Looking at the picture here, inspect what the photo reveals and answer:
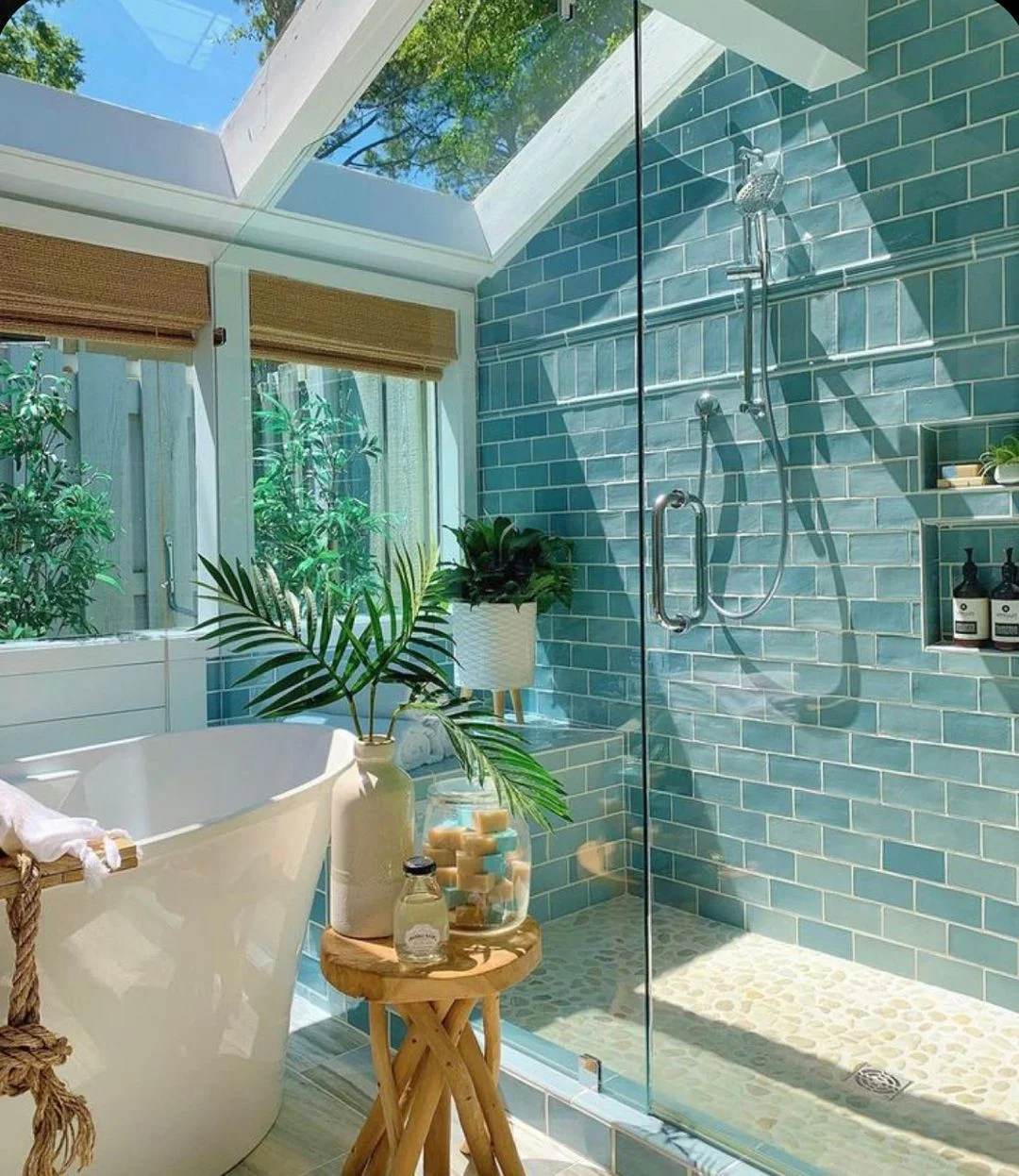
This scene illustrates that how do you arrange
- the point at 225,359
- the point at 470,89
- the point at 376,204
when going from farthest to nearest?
the point at 225,359 < the point at 376,204 < the point at 470,89

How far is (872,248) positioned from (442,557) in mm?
1298

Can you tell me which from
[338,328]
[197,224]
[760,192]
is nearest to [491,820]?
[760,192]

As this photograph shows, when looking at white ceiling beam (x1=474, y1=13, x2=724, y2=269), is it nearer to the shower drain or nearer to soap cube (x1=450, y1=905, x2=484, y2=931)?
soap cube (x1=450, y1=905, x2=484, y2=931)

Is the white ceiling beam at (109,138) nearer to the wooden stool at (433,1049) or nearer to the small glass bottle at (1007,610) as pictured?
the wooden stool at (433,1049)

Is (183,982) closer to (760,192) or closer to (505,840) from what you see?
(505,840)

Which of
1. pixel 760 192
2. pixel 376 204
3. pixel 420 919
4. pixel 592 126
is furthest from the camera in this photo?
pixel 376 204

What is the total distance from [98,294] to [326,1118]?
8.67 feet

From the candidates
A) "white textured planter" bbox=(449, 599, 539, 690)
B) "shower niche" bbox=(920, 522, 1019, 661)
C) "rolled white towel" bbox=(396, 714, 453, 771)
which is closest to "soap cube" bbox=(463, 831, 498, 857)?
"white textured planter" bbox=(449, 599, 539, 690)

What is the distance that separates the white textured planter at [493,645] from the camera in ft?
8.54

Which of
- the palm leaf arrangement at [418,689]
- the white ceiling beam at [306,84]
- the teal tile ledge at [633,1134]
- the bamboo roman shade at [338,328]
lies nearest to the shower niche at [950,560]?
the palm leaf arrangement at [418,689]

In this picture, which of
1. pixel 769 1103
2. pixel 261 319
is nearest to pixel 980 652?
pixel 769 1103

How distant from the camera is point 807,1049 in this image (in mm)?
2219

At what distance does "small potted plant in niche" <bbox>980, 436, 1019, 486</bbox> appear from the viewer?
2238 mm

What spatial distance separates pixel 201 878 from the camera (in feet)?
6.96
